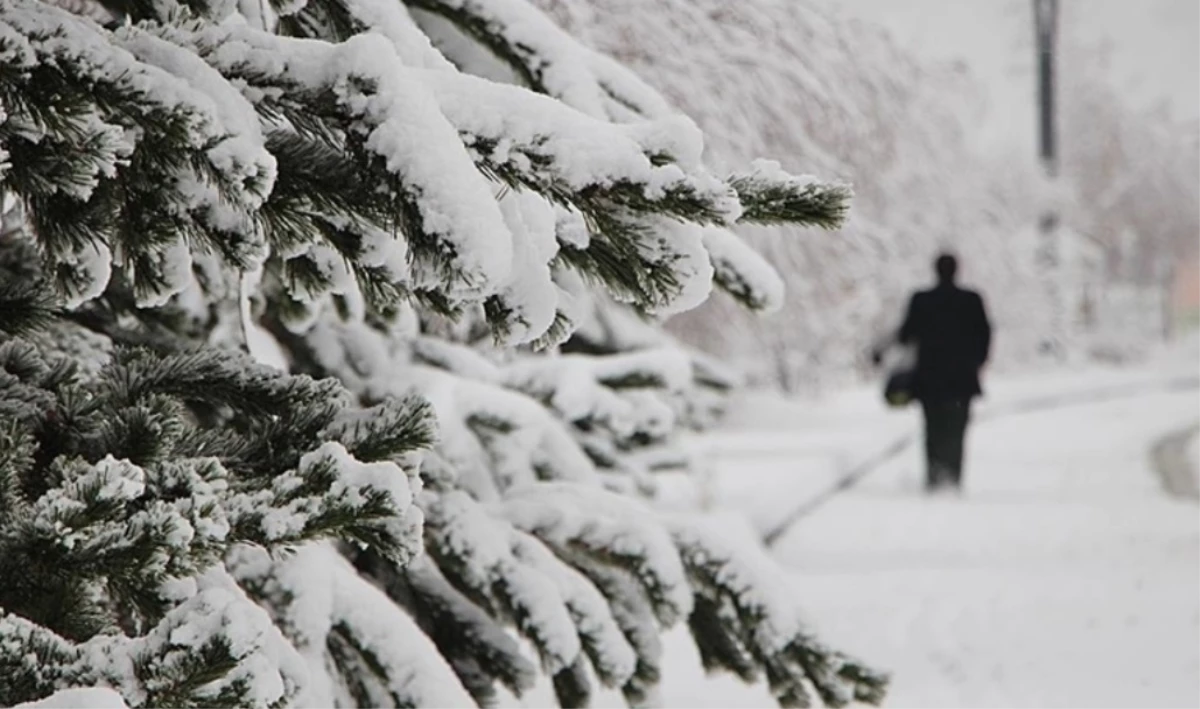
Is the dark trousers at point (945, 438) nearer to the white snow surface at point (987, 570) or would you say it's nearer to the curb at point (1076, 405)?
the white snow surface at point (987, 570)

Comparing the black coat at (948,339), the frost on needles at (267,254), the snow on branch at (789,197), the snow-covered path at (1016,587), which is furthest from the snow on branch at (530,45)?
the black coat at (948,339)

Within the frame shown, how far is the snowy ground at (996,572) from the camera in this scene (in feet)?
15.2

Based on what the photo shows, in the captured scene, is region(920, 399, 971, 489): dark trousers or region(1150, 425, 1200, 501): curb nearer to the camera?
region(920, 399, 971, 489): dark trousers

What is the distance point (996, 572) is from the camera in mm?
6555

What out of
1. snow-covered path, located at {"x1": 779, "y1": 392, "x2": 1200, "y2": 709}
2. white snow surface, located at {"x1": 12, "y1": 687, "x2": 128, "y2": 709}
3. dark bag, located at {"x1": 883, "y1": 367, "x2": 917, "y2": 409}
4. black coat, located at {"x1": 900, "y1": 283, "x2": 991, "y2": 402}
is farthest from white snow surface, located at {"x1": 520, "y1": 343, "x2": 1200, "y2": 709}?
white snow surface, located at {"x1": 12, "y1": 687, "x2": 128, "y2": 709}

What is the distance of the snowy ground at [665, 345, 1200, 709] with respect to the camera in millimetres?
4629

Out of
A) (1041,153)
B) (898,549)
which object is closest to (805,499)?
(898,549)

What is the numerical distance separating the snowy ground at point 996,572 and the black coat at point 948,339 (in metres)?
0.88

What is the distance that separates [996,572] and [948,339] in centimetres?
292

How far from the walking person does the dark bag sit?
0.10ft

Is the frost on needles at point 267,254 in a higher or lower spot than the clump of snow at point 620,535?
higher

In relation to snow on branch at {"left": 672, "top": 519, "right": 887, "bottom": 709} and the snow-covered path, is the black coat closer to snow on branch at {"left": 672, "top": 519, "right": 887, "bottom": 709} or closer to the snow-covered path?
the snow-covered path

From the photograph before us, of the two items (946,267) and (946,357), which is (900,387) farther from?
(946,267)

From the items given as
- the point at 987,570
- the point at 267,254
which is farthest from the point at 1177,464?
the point at 267,254
